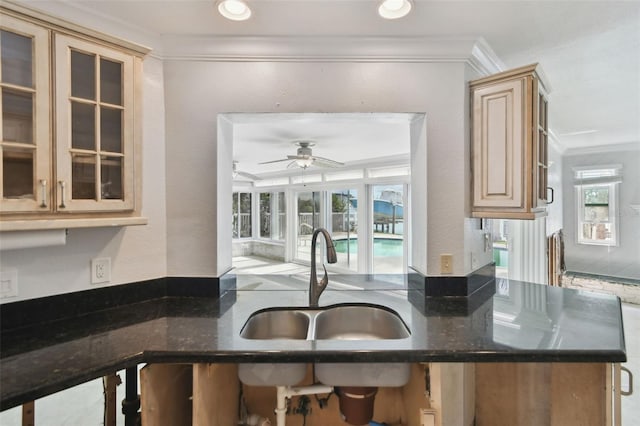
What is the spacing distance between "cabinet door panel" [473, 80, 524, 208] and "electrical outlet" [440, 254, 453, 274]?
0.33m

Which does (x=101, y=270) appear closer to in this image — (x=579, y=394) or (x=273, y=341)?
(x=273, y=341)

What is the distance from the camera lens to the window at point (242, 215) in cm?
791

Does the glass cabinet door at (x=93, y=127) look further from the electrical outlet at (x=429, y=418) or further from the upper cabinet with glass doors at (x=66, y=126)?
the electrical outlet at (x=429, y=418)

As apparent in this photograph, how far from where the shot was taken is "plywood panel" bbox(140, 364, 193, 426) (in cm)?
98

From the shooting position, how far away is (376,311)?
1.47 metres

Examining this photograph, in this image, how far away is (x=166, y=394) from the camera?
→ 106 centimetres

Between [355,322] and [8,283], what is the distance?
1.52 metres

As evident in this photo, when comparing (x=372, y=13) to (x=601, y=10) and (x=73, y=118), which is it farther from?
(x=73, y=118)

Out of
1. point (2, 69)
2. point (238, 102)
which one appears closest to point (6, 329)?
point (2, 69)

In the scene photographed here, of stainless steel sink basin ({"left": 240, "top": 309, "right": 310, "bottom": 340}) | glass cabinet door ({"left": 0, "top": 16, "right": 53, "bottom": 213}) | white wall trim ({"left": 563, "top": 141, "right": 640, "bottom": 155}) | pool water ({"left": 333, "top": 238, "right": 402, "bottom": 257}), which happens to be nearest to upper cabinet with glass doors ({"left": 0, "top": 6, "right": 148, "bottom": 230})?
glass cabinet door ({"left": 0, "top": 16, "right": 53, "bottom": 213})

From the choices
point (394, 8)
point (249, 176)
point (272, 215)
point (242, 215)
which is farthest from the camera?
point (242, 215)

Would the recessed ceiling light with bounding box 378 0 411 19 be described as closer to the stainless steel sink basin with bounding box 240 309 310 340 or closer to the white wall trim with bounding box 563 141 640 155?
the stainless steel sink basin with bounding box 240 309 310 340

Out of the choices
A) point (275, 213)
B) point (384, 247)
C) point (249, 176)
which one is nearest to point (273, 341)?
point (384, 247)

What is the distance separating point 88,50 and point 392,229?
4788 mm
